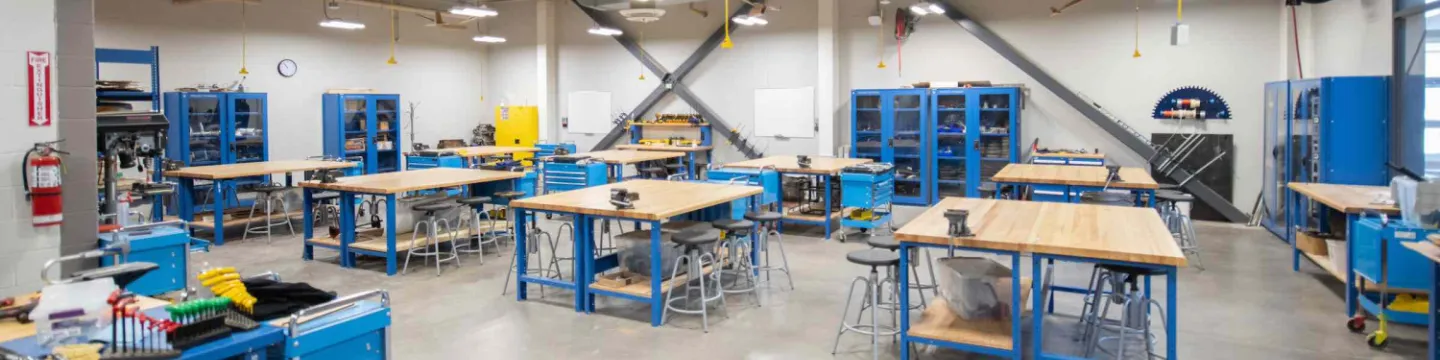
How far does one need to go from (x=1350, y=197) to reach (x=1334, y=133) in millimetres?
1937

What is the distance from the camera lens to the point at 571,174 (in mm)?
9414

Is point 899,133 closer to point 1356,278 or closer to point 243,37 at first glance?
point 1356,278

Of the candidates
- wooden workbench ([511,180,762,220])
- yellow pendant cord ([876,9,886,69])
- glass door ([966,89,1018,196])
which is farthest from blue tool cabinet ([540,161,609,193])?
glass door ([966,89,1018,196])

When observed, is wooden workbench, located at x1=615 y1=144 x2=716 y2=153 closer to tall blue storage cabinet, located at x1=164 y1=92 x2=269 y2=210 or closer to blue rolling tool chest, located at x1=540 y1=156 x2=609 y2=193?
blue rolling tool chest, located at x1=540 y1=156 x2=609 y2=193

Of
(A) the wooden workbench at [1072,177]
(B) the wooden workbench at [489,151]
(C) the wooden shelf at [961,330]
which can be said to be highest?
(B) the wooden workbench at [489,151]

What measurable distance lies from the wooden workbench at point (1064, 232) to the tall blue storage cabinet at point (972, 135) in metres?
5.68

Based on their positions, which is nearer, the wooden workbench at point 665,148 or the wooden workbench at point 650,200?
the wooden workbench at point 650,200

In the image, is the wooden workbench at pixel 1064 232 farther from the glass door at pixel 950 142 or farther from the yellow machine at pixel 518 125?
the yellow machine at pixel 518 125

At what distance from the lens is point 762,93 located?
12383 millimetres

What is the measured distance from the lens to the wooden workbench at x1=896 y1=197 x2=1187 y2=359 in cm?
347

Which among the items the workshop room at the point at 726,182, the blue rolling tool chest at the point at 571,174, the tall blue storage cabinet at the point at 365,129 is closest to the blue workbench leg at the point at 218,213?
the workshop room at the point at 726,182

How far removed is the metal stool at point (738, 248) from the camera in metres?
5.58

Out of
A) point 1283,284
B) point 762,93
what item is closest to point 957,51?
point 762,93

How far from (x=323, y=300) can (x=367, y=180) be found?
454 cm
